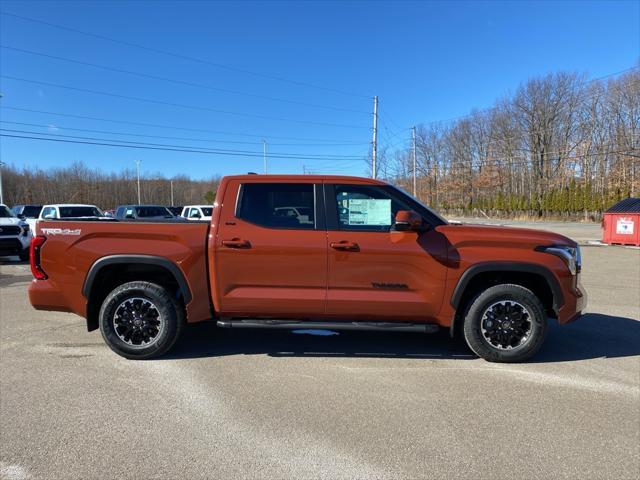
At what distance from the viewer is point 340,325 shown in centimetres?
414

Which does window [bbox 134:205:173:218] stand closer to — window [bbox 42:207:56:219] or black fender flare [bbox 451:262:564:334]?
window [bbox 42:207:56:219]

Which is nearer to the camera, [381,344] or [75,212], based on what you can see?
[381,344]

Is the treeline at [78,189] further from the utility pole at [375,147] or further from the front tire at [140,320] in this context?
the front tire at [140,320]

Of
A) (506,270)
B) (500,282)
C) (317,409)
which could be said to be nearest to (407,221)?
(506,270)

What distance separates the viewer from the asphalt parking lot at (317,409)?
2561mm

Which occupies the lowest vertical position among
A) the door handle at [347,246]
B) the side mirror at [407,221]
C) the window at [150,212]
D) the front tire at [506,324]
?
the front tire at [506,324]

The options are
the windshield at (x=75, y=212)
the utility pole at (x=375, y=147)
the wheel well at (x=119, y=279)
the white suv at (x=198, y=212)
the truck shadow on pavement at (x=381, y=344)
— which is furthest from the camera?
the utility pole at (x=375, y=147)

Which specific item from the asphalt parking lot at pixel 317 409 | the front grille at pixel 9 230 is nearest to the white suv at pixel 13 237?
the front grille at pixel 9 230

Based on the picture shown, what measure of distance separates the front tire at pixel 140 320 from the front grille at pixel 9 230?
10.8 m

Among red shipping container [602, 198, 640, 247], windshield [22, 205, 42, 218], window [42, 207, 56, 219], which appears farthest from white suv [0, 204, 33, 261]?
red shipping container [602, 198, 640, 247]

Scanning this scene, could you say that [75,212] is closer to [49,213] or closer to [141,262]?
[49,213]

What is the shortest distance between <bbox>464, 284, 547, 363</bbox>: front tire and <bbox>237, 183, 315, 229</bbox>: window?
77.5 inches

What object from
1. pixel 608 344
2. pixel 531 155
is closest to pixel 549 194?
pixel 531 155

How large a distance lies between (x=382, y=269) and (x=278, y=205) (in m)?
1.29
